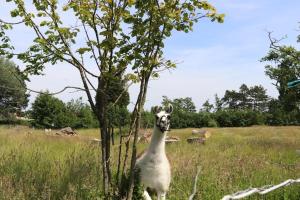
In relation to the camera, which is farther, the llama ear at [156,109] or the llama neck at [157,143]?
the llama ear at [156,109]

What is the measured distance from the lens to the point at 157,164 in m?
5.82

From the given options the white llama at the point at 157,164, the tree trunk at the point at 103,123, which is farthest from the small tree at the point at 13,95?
the white llama at the point at 157,164

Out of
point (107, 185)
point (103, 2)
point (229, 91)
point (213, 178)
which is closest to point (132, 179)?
point (107, 185)

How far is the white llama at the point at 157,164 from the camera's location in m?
5.81

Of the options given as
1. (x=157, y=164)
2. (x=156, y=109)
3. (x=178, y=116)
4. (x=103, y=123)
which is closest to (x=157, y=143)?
(x=157, y=164)

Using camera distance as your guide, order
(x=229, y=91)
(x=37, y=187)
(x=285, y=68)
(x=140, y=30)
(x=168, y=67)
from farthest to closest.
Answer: (x=229, y=91) → (x=285, y=68) → (x=37, y=187) → (x=168, y=67) → (x=140, y=30)

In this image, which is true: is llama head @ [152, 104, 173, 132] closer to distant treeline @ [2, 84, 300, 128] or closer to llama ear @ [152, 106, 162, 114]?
llama ear @ [152, 106, 162, 114]

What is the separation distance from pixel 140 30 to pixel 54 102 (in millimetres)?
40577

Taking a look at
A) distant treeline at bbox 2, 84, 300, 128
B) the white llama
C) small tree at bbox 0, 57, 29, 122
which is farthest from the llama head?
distant treeline at bbox 2, 84, 300, 128

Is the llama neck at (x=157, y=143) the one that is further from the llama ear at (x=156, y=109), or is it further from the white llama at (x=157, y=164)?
the llama ear at (x=156, y=109)

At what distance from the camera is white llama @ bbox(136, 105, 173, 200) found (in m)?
5.81

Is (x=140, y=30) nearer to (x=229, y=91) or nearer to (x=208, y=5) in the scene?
(x=208, y=5)

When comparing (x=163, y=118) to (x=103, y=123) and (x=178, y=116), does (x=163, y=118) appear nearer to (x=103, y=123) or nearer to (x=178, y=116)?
(x=103, y=123)

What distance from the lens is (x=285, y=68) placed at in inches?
1060
